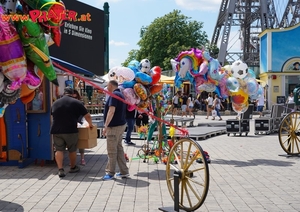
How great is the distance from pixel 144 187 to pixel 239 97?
4.72m

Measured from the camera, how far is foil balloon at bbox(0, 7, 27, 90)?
4270 mm

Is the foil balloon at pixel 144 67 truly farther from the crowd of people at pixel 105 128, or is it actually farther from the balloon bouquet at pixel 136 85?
the crowd of people at pixel 105 128

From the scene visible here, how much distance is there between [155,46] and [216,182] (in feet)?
123

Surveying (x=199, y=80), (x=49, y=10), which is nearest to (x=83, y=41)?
(x=199, y=80)

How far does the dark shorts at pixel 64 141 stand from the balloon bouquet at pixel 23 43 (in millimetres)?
2912

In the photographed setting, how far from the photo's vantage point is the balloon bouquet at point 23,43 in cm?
433

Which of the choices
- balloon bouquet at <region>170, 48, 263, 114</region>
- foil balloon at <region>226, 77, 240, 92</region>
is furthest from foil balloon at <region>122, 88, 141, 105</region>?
foil balloon at <region>226, 77, 240, 92</region>

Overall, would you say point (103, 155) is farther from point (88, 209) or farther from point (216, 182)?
point (88, 209)

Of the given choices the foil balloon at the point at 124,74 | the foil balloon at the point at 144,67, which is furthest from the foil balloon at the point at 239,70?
the foil balloon at the point at 124,74

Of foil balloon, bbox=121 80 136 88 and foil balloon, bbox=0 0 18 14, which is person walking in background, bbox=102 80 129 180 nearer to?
foil balloon, bbox=121 80 136 88

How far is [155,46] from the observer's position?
43938 millimetres

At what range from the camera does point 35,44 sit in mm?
4586

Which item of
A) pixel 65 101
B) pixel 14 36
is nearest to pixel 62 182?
pixel 65 101

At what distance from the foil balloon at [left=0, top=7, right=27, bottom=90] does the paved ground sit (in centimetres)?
205
